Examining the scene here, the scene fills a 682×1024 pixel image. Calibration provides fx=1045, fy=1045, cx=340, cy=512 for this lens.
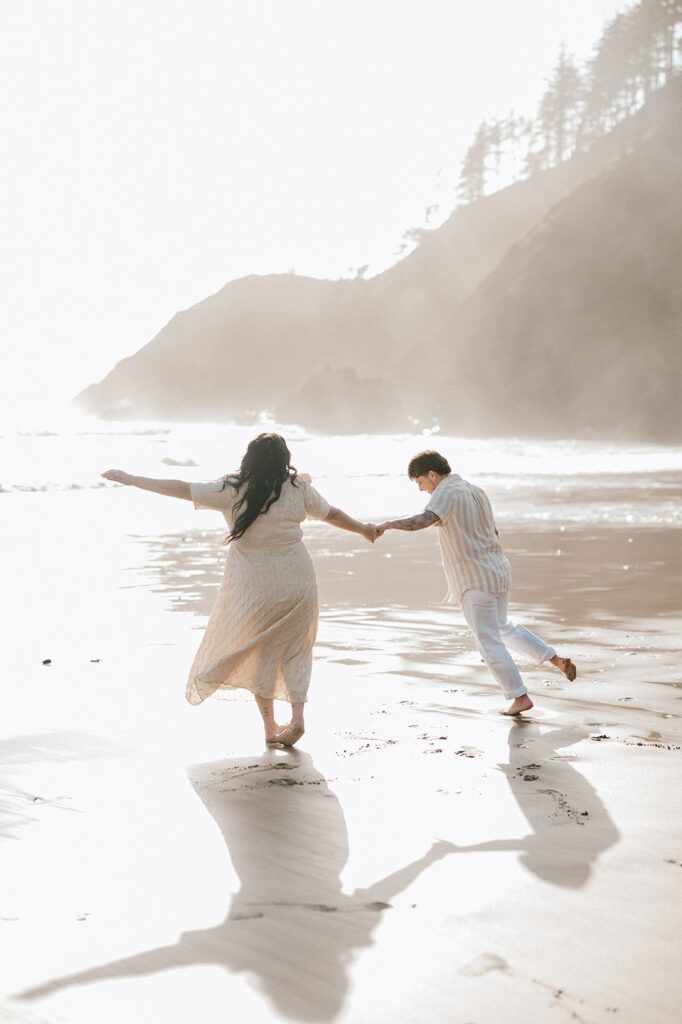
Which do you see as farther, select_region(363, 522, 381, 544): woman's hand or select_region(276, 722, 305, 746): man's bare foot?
select_region(363, 522, 381, 544): woman's hand

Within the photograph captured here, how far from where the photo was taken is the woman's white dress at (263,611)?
507 centimetres

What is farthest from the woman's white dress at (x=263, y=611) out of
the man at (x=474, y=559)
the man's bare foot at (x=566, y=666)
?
the man's bare foot at (x=566, y=666)

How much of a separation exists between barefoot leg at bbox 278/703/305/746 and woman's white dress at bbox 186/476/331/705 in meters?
0.07

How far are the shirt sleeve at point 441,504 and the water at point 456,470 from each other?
32.1 ft

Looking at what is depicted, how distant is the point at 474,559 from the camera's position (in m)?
5.70

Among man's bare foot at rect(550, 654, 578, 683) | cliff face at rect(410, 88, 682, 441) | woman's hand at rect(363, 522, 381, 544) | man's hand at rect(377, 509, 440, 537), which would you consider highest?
cliff face at rect(410, 88, 682, 441)

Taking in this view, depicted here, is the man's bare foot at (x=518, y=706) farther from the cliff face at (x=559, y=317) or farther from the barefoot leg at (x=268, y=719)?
the cliff face at (x=559, y=317)

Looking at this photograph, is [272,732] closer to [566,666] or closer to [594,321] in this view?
[566,666]

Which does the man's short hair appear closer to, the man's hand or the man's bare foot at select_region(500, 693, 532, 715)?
the man's hand

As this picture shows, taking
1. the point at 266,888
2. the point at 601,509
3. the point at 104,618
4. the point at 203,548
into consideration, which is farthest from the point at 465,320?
the point at 266,888

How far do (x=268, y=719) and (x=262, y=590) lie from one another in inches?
24.7

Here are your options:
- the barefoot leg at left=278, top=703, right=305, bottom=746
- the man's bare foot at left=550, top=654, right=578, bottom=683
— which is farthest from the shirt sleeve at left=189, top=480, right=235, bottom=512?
the man's bare foot at left=550, top=654, right=578, bottom=683

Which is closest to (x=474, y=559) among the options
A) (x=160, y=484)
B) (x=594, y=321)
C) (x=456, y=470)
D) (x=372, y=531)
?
(x=372, y=531)

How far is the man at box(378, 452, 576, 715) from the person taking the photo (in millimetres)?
5648
